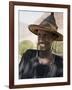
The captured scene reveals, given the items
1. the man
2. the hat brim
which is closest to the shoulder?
the man

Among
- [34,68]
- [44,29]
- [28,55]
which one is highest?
[44,29]

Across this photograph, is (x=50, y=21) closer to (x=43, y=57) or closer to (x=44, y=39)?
(x=44, y=39)

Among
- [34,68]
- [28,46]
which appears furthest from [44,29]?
[34,68]

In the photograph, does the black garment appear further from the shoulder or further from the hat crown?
the hat crown

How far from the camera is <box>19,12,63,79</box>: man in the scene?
1945 millimetres

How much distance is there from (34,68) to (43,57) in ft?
0.43

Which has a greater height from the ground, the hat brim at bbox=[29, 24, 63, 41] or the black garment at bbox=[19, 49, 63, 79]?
the hat brim at bbox=[29, 24, 63, 41]

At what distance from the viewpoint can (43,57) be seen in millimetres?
1989

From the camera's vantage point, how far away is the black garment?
1.93m

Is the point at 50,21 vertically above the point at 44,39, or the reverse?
the point at 50,21

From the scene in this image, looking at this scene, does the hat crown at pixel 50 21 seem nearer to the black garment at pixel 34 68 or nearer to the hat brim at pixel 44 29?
the hat brim at pixel 44 29

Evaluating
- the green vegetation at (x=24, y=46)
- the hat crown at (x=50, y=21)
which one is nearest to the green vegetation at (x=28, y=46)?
the green vegetation at (x=24, y=46)

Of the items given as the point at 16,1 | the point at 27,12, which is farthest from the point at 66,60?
the point at 16,1

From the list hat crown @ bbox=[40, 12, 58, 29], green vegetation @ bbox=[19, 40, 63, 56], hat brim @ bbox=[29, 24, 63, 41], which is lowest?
green vegetation @ bbox=[19, 40, 63, 56]
